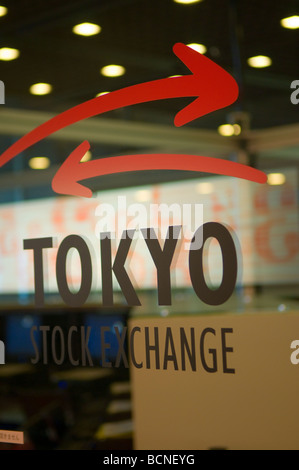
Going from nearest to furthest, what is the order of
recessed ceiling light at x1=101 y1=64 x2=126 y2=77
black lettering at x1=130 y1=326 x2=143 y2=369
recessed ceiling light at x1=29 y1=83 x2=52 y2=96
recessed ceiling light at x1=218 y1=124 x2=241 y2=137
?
recessed ceiling light at x1=218 y1=124 x2=241 y2=137 → black lettering at x1=130 y1=326 x2=143 y2=369 → recessed ceiling light at x1=101 y1=64 x2=126 y2=77 → recessed ceiling light at x1=29 y1=83 x2=52 y2=96

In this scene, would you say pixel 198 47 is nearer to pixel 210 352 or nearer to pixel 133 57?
pixel 133 57

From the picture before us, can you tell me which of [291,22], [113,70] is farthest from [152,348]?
[291,22]

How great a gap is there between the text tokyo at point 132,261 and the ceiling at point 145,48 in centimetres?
43

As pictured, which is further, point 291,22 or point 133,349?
point 133,349

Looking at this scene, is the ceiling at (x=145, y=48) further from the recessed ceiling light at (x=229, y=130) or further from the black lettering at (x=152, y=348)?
the black lettering at (x=152, y=348)

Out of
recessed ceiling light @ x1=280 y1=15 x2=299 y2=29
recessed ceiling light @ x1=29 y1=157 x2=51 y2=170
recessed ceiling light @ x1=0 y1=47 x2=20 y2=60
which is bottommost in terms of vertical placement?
recessed ceiling light @ x1=29 y1=157 x2=51 y2=170

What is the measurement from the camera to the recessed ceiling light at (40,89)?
2.65 metres

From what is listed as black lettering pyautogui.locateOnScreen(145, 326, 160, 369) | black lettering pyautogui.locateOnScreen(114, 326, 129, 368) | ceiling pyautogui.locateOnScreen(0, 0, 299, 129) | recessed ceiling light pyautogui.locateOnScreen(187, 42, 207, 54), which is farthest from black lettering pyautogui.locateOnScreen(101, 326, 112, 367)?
recessed ceiling light pyautogui.locateOnScreen(187, 42, 207, 54)

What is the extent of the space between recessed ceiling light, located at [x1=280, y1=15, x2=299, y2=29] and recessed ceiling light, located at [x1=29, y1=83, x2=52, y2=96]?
3.26 ft

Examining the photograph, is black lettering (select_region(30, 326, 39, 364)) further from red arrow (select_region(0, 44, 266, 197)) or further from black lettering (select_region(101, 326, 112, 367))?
red arrow (select_region(0, 44, 266, 197))

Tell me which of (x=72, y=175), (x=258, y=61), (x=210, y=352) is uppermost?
(x=258, y=61)

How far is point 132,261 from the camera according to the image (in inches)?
95.0

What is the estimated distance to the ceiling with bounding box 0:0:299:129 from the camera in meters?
2.25

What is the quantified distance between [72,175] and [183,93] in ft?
1.81
